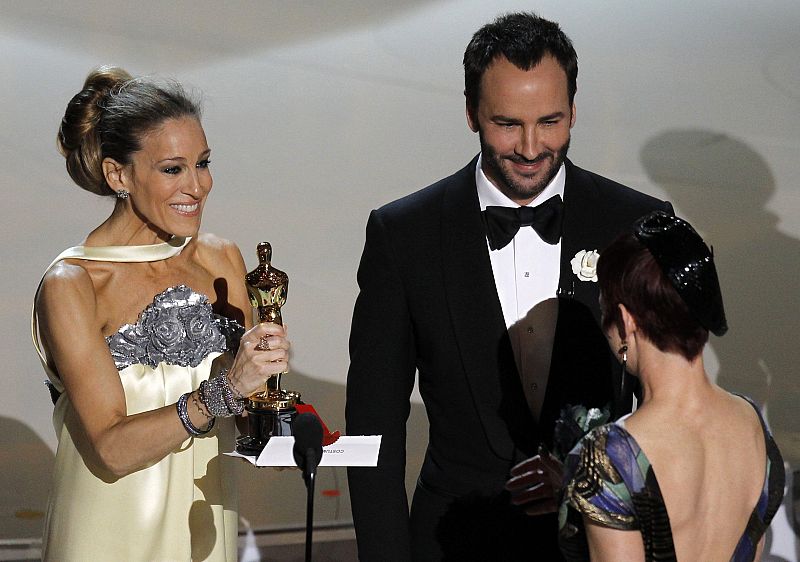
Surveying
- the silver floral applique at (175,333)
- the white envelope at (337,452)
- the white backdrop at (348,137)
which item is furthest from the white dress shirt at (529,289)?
the white backdrop at (348,137)

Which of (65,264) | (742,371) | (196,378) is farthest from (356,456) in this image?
(742,371)

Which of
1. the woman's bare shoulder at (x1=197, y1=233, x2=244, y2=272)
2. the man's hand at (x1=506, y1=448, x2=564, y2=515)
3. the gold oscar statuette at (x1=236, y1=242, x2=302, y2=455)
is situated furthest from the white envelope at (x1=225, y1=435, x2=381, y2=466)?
the woman's bare shoulder at (x1=197, y1=233, x2=244, y2=272)

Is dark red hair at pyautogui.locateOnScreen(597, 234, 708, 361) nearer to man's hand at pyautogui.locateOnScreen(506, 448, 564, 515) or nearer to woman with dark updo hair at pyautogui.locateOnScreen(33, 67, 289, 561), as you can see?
man's hand at pyautogui.locateOnScreen(506, 448, 564, 515)

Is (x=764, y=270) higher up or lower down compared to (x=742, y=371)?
higher up

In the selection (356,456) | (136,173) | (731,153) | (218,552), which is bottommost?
(218,552)

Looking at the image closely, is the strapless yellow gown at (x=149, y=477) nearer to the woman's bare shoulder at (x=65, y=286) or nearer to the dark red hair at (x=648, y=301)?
the woman's bare shoulder at (x=65, y=286)

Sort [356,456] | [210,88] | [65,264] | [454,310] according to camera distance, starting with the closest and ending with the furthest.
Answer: [356,456] < [454,310] < [65,264] < [210,88]

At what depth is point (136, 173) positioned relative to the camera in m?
2.77

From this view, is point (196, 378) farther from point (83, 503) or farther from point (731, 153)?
point (731, 153)

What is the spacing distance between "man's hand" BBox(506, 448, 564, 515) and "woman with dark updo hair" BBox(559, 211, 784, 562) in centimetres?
13

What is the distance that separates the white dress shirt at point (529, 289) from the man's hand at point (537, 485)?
1.03ft

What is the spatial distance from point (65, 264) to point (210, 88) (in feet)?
9.01

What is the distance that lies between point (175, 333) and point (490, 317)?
0.80 meters

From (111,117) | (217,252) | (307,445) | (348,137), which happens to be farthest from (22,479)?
(307,445)
